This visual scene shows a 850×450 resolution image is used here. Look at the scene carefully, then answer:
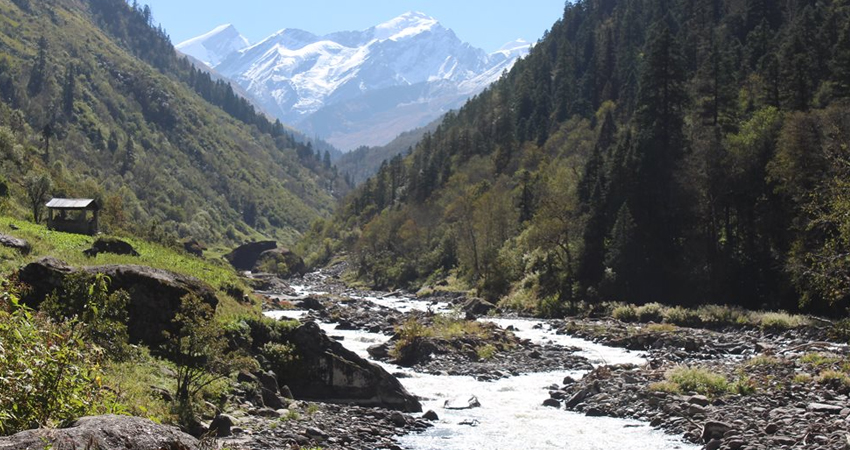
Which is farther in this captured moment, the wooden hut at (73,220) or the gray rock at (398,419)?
the wooden hut at (73,220)

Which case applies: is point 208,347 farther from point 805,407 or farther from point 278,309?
point 278,309

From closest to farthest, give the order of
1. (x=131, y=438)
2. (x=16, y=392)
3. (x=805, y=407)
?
(x=131, y=438), (x=16, y=392), (x=805, y=407)

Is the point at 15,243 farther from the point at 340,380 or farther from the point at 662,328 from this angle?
the point at 662,328

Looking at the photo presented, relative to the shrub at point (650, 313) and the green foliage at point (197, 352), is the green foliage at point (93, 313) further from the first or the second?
the shrub at point (650, 313)

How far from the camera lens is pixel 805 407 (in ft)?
89.0

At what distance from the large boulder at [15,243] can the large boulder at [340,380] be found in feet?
54.4

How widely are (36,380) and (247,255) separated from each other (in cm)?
17226

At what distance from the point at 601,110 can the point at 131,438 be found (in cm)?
14238

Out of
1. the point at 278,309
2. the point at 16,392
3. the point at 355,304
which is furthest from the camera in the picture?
the point at 355,304

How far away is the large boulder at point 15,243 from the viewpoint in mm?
36312

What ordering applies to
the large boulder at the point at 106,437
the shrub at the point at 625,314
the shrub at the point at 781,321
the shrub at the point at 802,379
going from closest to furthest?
the large boulder at the point at 106,437, the shrub at the point at 802,379, the shrub at the point at 781,321, the shrub at the point at 625,314

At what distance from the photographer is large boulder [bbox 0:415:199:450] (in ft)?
31.2

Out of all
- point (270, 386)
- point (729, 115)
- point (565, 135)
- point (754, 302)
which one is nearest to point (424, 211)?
point (565, 135)

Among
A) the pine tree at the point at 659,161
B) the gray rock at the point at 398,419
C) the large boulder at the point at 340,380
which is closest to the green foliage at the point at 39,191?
the large boulder at the point at 340,380
